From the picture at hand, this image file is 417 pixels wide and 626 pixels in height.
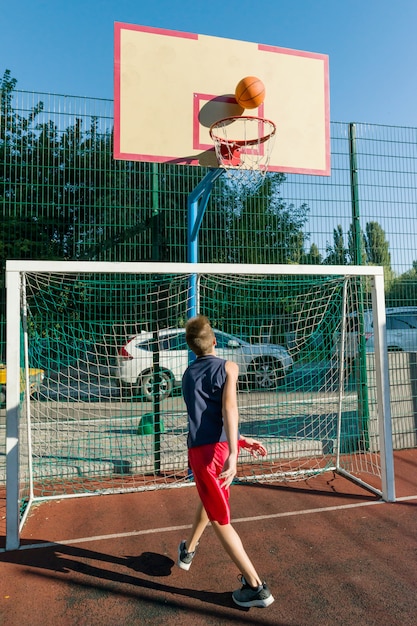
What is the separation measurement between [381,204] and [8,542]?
5.67 meters

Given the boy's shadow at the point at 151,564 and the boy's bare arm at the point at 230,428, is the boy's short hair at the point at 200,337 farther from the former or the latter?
the boy's shadow at the point at 151,564

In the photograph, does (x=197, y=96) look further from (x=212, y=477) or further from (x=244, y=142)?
(x=212, y=477)

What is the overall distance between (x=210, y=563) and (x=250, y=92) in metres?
4.36

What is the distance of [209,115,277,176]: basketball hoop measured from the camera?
5.02 metres

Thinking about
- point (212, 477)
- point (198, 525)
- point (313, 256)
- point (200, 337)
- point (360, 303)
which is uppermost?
point (313, 256)

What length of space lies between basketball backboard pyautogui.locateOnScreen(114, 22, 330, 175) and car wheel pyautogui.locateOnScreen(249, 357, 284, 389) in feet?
8.44

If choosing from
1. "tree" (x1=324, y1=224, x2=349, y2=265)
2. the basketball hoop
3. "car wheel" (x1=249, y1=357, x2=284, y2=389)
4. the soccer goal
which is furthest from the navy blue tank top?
"tree" (x1=324, y1=224, x2=349, y2=265)

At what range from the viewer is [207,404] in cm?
290

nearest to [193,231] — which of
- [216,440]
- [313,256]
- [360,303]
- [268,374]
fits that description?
[313,256]

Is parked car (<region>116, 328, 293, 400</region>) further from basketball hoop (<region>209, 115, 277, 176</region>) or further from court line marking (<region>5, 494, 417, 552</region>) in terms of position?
basketball hoop (<region>209, 115, 277, 176</region>)

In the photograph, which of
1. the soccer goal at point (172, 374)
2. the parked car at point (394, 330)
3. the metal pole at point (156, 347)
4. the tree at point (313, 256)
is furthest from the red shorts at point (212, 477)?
the tree at point (313, 256)

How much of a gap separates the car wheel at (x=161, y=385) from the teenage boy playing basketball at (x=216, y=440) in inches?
101

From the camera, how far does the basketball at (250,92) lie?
4.86 meters

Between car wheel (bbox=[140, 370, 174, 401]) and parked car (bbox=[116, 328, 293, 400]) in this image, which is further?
parked car (bbox=[116, 328, 293, 400])
